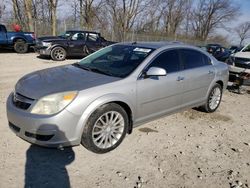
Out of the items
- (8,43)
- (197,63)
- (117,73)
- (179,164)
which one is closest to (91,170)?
(179,164)

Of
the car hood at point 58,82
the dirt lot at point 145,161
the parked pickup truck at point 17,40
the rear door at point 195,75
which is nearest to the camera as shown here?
the dirt lot at point 145,161

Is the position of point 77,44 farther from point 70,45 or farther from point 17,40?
point 17,40

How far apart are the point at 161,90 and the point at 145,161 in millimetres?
1243

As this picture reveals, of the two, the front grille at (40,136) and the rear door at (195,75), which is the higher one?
the rear door at (195,75)

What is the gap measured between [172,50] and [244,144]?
2.05 m

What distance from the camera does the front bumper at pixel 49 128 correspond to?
3068mm

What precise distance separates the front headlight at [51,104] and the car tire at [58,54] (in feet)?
31.5

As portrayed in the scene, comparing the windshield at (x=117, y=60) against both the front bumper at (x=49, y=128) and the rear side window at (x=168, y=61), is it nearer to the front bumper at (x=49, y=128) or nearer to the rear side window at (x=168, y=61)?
the rear side window at (x=168, y=61)

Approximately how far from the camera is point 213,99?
5.52 m

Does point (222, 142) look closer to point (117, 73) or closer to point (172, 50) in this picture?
point (172, 50)

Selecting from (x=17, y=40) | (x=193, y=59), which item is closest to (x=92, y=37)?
(x=17, y=40)

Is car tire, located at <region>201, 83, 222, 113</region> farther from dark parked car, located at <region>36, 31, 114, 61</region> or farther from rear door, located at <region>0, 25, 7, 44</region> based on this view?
rear door, located at <region>0, 25, 7, 44</region>

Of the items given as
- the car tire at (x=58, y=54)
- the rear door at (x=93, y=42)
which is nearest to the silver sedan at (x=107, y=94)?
the car tire at (x=58, y=54)

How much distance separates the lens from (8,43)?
1470cm
